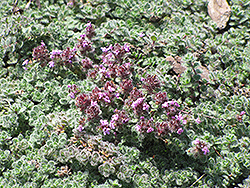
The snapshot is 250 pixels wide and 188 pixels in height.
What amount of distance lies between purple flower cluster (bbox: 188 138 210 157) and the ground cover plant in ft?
0.04

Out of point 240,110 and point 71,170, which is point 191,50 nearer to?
point 240,110

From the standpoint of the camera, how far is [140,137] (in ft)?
10.5

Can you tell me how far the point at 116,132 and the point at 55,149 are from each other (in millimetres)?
762

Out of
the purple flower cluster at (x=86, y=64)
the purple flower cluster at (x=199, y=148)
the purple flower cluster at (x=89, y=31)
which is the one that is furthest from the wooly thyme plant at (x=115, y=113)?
the purple flower cluster at (x=89, y=31)

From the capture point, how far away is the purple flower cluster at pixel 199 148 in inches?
119

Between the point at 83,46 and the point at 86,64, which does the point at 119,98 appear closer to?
the point at 86,64

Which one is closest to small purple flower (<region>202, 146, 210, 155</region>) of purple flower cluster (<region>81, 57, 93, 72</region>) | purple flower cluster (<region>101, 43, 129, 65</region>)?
purple flower cluster (<region>101, 43, 129, 65</region>)

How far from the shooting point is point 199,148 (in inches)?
121

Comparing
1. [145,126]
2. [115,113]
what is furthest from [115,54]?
[145,126]

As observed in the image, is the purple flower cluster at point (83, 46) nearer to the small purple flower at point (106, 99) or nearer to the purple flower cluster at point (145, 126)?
the small purple flower at point (106, 99)

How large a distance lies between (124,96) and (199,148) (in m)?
1.08

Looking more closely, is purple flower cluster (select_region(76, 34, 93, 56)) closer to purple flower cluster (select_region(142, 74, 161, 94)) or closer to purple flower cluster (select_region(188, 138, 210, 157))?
purple flower cluster (select_region(142, 74, 161, 94))

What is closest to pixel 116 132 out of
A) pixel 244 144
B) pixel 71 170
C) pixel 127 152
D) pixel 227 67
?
pixel 127 152

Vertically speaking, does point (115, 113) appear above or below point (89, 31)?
below
